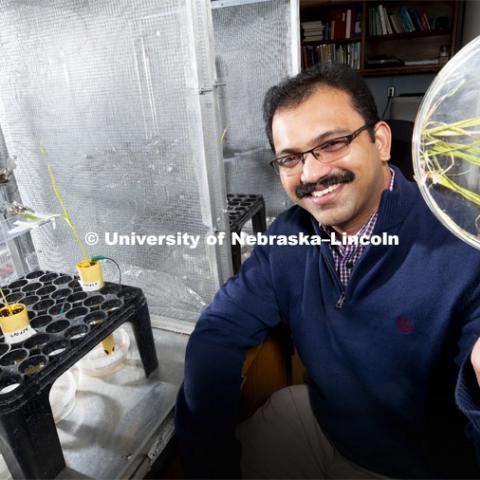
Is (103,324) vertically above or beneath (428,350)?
above

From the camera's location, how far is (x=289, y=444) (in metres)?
1.06

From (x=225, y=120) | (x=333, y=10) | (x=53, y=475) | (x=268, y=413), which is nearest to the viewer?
(x=53, y=475)

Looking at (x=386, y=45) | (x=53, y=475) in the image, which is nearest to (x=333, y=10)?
(x=386, y=45)

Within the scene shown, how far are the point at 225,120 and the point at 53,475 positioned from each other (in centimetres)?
151

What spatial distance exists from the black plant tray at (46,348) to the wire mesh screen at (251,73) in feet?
2.94

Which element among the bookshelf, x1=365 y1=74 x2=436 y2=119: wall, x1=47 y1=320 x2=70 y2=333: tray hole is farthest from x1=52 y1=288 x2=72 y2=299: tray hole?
x1=365 y1=74 x2=436 y2=119: wall

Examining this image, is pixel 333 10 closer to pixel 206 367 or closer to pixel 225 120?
pixel 225 120

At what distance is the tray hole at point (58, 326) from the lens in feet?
2.79

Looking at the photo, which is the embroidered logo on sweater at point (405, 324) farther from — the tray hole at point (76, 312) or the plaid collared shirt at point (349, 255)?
the tray hole at point (76, 312)

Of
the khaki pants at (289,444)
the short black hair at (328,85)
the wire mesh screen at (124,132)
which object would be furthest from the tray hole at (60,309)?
the short black hair at (328,85)

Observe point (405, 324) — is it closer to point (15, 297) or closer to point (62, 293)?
point (62, 293)

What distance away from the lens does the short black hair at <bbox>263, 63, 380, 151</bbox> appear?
89 cm

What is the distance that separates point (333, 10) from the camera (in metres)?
3.54

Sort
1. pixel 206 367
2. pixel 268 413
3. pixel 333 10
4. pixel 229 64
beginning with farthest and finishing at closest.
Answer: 1. pixel 333 10
2. pixel 229 64
3. pixel 268 413
4. pixel 206 367
